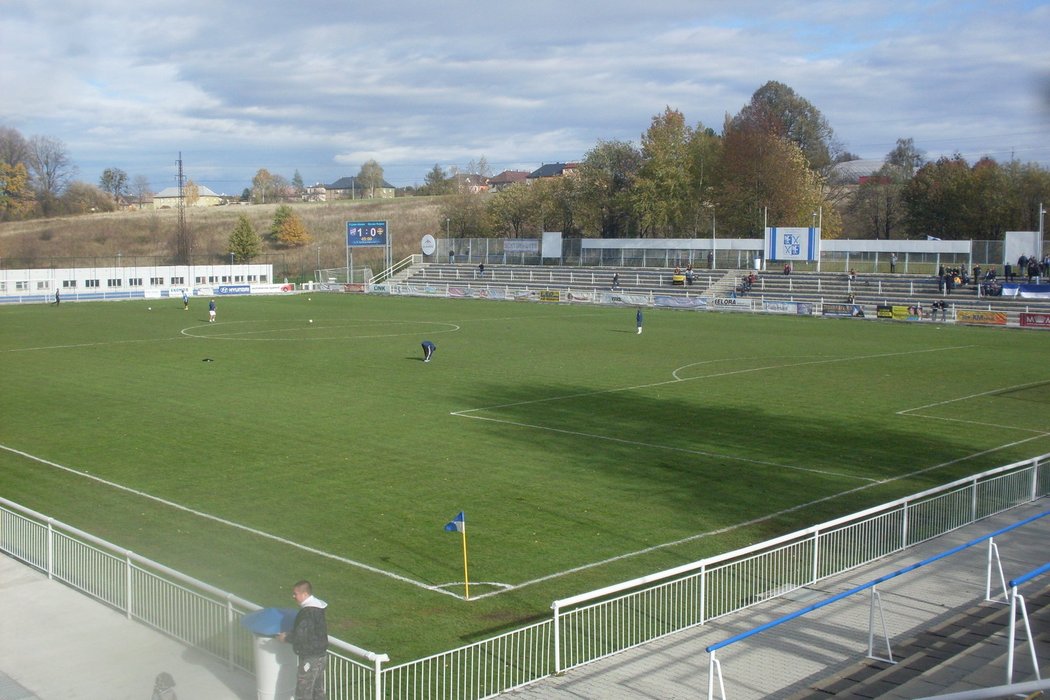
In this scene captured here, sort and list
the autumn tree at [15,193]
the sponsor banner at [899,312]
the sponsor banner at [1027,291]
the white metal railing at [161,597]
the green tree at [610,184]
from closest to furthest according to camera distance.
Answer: the white metal railing at [161,597] < the sponsor banner at [1027,291] < the sponsor banner at [899,312] < the green tree at [610,184] < the autumn tree at [15,193]

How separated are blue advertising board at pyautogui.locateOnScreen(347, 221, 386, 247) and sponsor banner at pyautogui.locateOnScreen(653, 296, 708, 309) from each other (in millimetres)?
33736

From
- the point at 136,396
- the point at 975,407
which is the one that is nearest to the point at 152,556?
the point at 136,396

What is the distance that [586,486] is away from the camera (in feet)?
70.7

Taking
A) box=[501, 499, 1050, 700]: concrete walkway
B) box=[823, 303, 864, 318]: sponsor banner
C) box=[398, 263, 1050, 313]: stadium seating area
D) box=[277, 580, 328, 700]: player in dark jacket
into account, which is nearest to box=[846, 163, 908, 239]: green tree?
box=[398, 263, 1050, 313]: stadium seating area

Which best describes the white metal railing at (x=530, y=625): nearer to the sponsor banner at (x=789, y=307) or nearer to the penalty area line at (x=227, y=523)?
the penalty area line at (x=227, y=523)

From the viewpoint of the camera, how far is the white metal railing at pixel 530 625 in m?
11.3

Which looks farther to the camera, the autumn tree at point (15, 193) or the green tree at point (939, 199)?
the autumn tree at point (15, 193)

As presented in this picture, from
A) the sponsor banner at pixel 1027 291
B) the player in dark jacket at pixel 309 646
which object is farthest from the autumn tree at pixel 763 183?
the player in dark jacket at pixel 309 646

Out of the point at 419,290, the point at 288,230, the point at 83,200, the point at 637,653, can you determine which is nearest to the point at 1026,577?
the point at 637,653

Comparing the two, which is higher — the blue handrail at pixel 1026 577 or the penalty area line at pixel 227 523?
the blue handrail at pixel 1026 577

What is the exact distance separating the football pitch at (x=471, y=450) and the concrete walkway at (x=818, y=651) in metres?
2.54

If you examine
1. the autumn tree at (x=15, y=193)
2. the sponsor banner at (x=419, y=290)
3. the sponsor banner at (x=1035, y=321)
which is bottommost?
the sponsor banner at (x=1035, y=321)

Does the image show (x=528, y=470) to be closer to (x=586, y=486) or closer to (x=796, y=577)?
(x=586, y=486)

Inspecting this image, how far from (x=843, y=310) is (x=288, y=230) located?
98.3m
